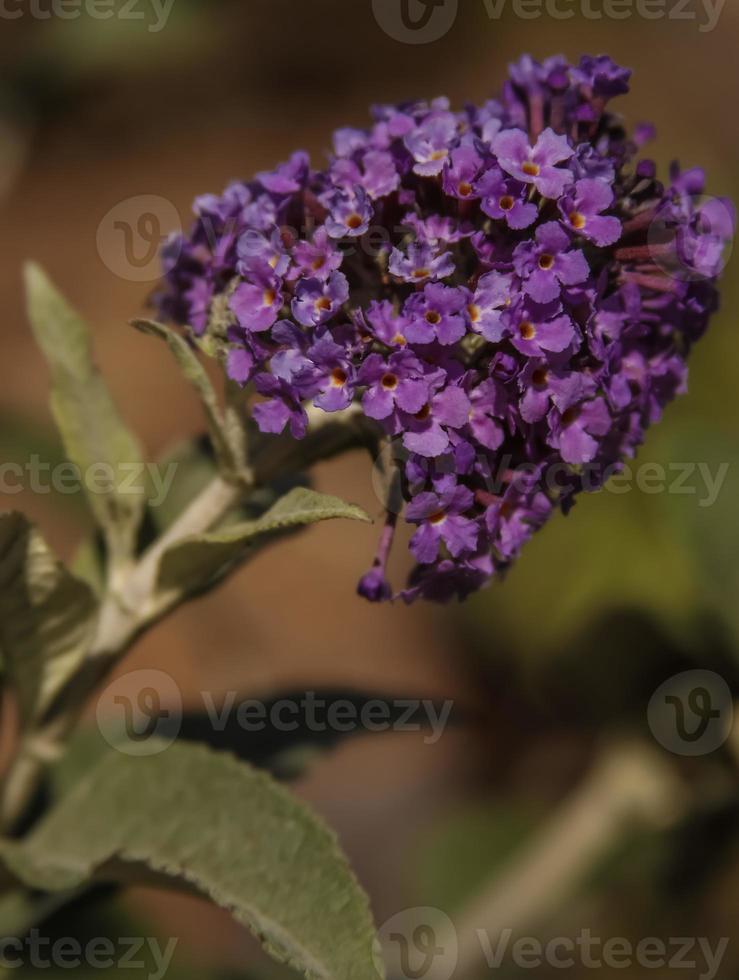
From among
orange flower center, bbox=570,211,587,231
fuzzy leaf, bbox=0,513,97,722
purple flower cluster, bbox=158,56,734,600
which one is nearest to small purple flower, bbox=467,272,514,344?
purple flower cluster, bbox=158,56,734,600

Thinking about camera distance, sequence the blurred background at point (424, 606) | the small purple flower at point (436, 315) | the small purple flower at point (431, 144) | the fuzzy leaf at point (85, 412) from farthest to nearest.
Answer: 1. the blurred background at point (424, 606)
2. the fuzzy leaf at point (85, 412)
3. the small purple flower at point (431, 144)
4. the small purple flower at point (436, 315)

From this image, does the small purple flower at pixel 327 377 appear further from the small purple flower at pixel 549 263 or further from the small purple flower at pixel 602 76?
the small purple flower at pixel 602 76

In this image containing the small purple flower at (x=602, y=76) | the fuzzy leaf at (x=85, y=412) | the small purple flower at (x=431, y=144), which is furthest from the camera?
the fuzzy leaf at (x=85, y=412)

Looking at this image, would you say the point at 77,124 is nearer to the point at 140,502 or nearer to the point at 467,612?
the point at 467,612

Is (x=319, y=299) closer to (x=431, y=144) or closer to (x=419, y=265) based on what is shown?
(x=419, y=265)

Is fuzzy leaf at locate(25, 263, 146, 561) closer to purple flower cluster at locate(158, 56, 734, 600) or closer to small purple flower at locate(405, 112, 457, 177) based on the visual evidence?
purple flower cluster at locate(158, 56, 734, 600)

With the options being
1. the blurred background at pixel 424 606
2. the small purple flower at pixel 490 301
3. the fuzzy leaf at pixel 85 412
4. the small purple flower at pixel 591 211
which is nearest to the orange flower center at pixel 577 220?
the small purple flower at pixel 591 211

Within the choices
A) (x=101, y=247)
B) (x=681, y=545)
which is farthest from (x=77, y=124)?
(x=681, y=545)

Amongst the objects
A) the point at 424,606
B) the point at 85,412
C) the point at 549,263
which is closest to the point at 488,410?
the point at 549,263

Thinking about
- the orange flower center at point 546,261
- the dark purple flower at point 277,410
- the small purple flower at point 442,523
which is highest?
the orange flower center at point 546,261
